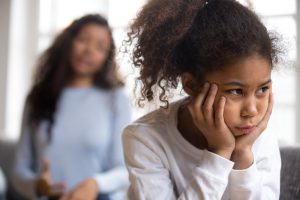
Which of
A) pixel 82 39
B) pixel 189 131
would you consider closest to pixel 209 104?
pixel 189 131

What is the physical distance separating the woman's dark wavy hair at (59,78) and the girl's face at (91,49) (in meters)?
0.02

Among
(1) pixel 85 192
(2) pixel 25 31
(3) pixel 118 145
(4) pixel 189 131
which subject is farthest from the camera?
(2) pixel 25 31

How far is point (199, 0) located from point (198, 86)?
15 cm

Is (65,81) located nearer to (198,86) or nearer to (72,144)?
(72,144)

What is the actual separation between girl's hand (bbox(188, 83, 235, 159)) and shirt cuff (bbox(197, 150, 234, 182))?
0.02 m

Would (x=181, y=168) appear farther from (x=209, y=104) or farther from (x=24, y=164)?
(x=24, y=164)

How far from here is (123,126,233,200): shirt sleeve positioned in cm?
70

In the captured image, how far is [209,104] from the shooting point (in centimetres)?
71

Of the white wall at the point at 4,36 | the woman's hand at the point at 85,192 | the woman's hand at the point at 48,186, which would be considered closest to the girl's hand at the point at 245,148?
the woman's hand at the point at 85,192

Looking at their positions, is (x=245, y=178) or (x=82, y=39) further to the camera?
(x=82, y=39)

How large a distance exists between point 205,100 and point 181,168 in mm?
143

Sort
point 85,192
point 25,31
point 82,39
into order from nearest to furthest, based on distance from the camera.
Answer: point 85,192
point 82,39
point 25,31

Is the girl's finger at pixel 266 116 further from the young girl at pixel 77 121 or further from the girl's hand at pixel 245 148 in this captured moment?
the young girl at pixel 77 121

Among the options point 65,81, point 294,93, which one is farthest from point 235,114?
point 294,93
